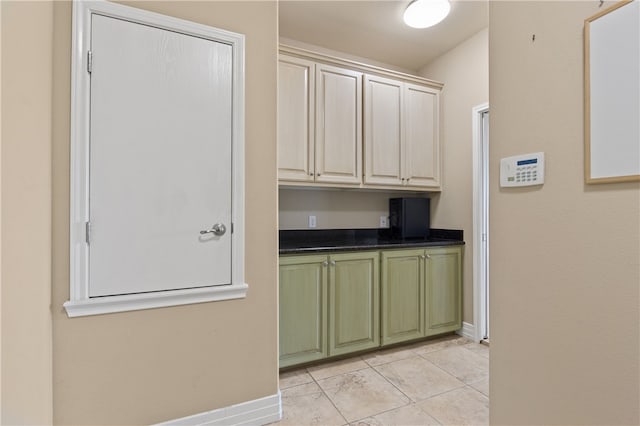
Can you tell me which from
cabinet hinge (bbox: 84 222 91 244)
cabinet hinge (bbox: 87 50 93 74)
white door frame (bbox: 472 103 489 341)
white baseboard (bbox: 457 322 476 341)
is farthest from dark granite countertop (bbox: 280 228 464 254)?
cabinet hinge (bbox: 87 50 93 74)

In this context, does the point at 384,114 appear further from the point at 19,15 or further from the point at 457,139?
the point at 19,15

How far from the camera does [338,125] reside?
8.62 ft

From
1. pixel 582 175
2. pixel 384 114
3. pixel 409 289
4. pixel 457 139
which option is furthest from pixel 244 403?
pixel 457 139

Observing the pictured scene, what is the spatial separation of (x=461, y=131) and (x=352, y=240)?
4.80 feet

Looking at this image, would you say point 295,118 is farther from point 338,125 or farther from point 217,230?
point 217,230

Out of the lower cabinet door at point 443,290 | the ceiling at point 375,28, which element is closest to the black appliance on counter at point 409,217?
the lower cabinet door at point 443,290

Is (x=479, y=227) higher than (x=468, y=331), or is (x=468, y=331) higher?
(x=479, y=227)

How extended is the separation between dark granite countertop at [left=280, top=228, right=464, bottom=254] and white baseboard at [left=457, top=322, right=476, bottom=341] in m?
0.76

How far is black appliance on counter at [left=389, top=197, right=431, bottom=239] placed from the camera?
3029mm

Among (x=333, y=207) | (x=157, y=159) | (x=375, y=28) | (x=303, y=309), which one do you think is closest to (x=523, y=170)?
(x=157, y=159)

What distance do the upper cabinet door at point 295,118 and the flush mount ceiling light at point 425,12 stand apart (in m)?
0.83

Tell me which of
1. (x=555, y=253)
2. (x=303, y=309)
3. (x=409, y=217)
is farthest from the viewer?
(x=409, y=217)

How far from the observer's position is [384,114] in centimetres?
281

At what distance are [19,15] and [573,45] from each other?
1.77m
